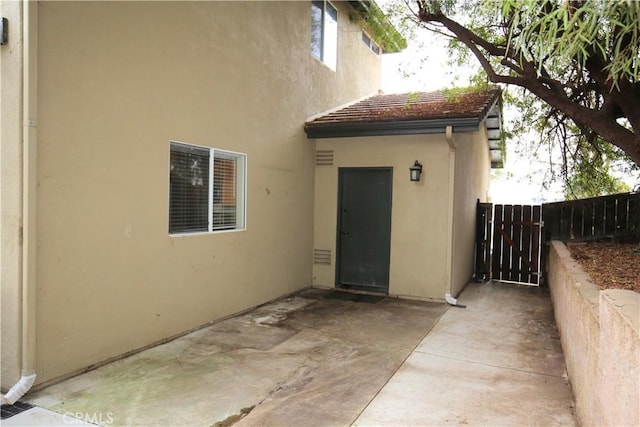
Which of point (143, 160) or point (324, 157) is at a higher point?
point (324, 157)

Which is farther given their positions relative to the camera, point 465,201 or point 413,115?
point 465,201

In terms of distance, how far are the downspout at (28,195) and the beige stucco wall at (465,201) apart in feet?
19.0

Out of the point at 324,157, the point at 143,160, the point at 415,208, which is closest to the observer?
the point at 143,160

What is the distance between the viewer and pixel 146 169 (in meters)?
4.37

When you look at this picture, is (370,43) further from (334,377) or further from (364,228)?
(334,377)

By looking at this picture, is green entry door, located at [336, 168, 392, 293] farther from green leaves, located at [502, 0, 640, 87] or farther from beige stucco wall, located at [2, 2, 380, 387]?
green leaves, located at [502, 0, 640, 87]

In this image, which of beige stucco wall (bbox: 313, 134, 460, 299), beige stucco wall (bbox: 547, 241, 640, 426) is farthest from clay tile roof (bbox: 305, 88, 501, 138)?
beige stucco wall (bbox: 547, 241, 640, 426)

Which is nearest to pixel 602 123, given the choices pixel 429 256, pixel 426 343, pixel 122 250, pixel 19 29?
pixel 426 343

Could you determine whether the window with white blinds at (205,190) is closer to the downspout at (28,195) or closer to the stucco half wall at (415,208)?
the downspout at (28,195)

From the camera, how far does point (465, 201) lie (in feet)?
26.2

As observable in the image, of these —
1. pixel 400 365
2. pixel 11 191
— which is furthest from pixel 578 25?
pixel 11 191

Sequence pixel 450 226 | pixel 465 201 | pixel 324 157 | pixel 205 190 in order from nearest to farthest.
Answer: pixel 205 190 → pixel 450 226 → pixel 324 157 → pixel 465 201

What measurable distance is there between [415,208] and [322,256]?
2036 millimetres

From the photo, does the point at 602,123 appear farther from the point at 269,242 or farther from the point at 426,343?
the point at 269,242
